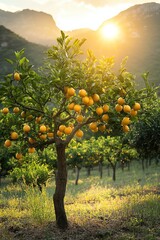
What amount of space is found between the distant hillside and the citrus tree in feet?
224

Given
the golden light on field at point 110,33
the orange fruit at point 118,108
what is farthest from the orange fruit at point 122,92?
the golden light on field at point 110,33

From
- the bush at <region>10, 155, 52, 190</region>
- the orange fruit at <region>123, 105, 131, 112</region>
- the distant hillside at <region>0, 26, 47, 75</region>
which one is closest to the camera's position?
the orange fruit at <region>123, 105, 131, 112</region>

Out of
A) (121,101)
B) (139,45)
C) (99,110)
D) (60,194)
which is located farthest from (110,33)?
(99,110)

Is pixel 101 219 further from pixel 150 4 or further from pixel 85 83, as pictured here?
pixel 150 4

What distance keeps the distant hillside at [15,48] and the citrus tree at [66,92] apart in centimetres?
6829

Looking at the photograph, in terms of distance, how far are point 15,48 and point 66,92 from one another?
92.2m

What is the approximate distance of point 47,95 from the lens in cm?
713

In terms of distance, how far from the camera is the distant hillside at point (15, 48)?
8128 cm

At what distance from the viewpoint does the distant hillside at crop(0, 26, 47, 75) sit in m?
81.3

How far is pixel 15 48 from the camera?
309 feet

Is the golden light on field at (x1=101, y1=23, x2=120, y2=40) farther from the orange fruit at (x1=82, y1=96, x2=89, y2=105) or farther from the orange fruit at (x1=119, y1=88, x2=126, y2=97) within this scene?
the orange fruit at (x1=82, y1=96, x2=89, y2=105)

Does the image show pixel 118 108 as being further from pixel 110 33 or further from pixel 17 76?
pixel 110 33

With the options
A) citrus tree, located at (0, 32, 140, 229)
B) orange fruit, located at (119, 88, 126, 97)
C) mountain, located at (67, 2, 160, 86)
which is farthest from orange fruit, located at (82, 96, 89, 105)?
mountain, located at (67, 2, 160, 86)

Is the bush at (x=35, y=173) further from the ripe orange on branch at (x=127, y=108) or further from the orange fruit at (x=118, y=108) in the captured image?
the ripe orange on branch at (x=127, y=108)
